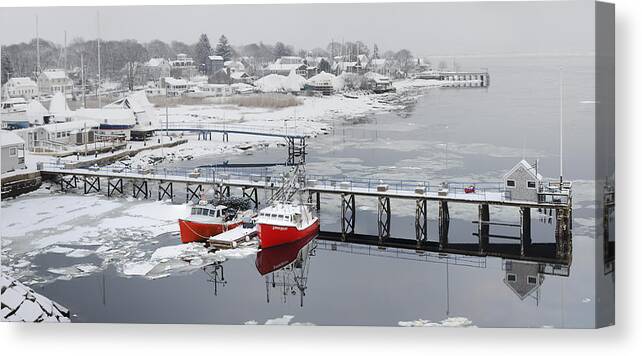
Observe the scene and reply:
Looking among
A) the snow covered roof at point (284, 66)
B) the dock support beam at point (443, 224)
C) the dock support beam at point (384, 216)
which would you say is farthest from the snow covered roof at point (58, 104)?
the dock support beam at point (443, 224)

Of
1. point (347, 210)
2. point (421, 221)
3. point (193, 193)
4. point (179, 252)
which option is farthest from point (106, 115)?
point (421, 221)

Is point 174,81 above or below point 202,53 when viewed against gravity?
below

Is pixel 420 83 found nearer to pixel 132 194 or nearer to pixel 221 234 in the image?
pixel 221 234

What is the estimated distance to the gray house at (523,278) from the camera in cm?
820

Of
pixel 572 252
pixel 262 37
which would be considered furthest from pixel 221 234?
pixel 572 252

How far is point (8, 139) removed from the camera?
885cm

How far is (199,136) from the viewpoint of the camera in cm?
916

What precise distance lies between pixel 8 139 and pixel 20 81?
0.60m

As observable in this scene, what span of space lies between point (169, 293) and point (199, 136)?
66.8 inches

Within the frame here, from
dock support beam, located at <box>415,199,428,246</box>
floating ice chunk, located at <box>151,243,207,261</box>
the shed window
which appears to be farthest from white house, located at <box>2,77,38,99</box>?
the shed window

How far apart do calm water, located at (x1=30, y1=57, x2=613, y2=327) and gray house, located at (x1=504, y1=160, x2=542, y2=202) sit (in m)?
0.09

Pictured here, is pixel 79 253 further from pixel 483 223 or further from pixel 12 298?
pixel 483 223

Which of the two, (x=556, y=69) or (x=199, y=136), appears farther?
(x=199, y=136)

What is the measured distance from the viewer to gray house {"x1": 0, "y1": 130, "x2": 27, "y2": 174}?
8.82 meters
